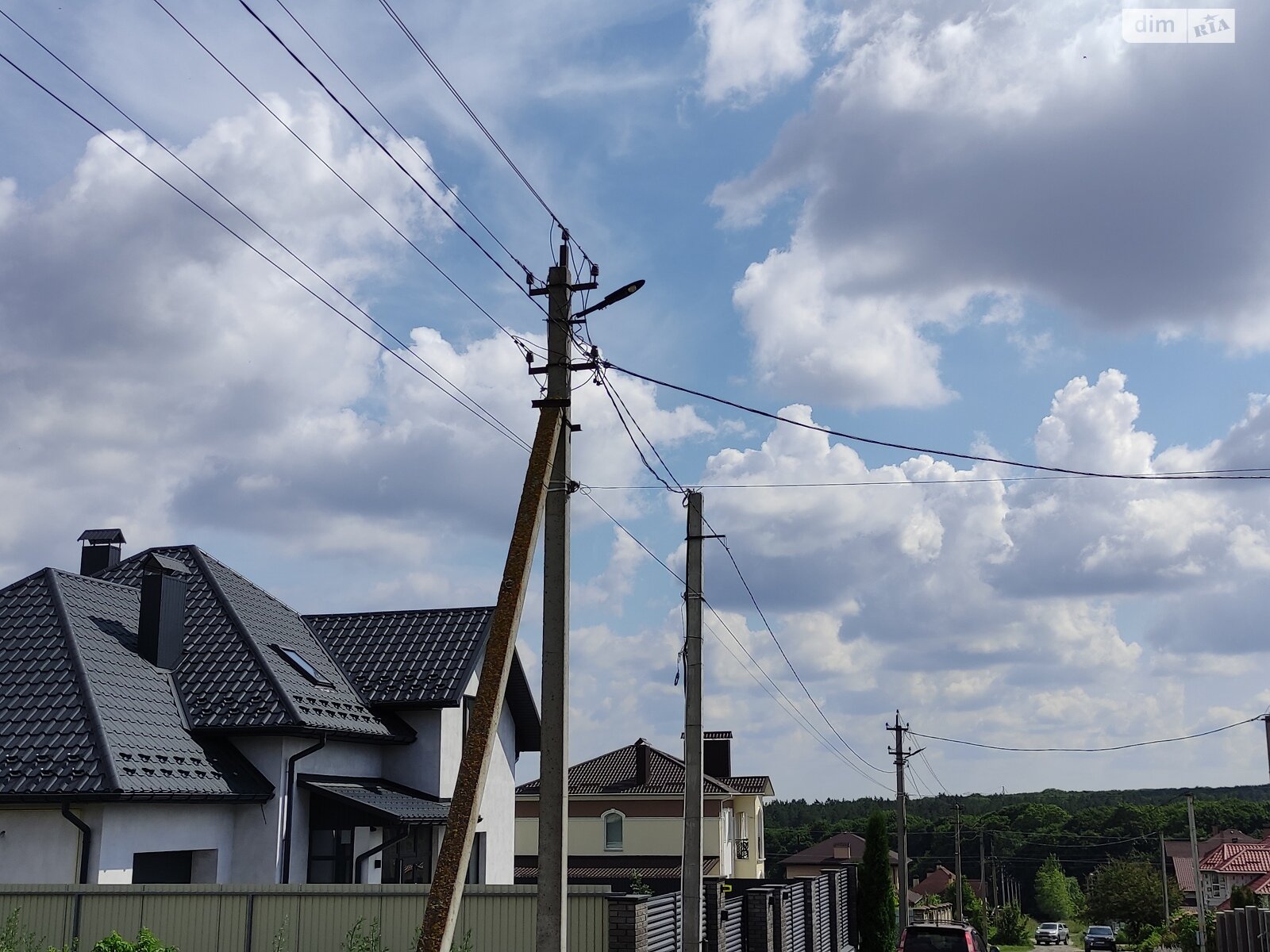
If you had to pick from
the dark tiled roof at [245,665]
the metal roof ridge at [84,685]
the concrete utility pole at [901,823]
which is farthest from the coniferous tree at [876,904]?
the metal roof ridge at [84,685]

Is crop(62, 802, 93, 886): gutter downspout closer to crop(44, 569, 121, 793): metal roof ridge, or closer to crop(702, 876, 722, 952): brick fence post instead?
crop(44, 569, 121, 793): metal roof ridge

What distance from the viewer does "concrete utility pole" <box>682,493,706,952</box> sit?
53.0 ft

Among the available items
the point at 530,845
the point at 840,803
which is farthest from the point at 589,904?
the point at 840,803

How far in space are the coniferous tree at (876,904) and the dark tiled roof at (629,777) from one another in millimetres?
10885

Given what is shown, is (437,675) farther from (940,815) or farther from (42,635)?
(940,815)

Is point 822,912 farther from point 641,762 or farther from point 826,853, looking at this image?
point 826,853

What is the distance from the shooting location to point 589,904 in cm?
1487

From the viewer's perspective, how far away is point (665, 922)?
16516 millimetres

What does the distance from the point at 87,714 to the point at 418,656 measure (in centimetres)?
736

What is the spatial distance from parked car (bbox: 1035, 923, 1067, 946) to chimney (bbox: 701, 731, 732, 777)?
3104cm

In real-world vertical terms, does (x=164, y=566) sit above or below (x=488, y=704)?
above

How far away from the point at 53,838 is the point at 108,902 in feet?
5.14

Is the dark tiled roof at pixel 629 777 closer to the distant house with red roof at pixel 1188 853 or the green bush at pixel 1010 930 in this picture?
the green bush at pixel 1010 930

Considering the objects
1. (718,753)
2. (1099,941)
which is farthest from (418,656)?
(1099,941)
